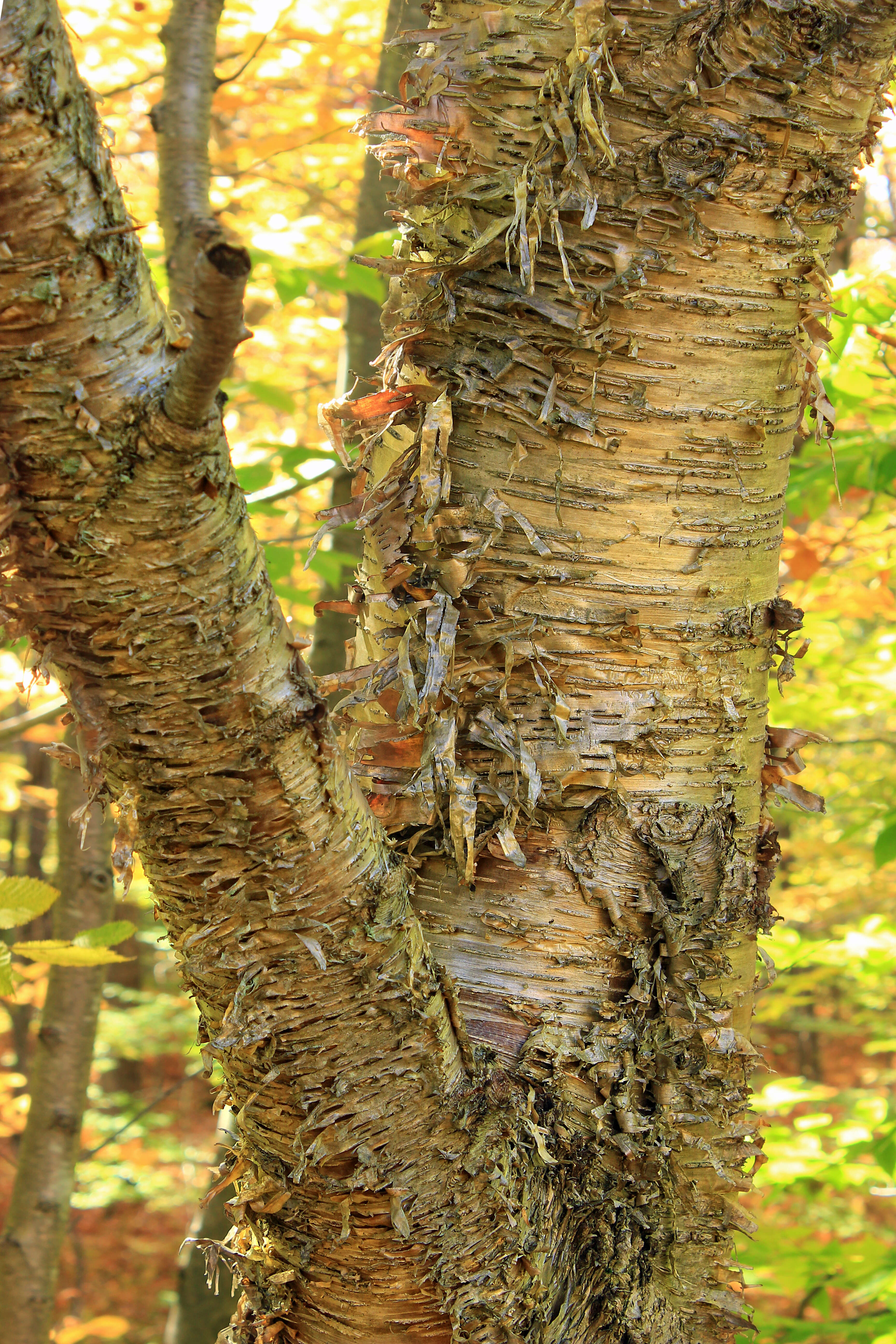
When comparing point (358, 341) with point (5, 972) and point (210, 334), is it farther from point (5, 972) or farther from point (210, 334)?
point (210, 334)

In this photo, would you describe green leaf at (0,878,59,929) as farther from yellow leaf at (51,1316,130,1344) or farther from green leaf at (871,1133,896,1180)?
yellow leaf at (51,1316,130,1344)

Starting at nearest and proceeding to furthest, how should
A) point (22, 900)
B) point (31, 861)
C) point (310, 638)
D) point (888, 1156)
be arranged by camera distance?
point (310, 638) < point (22, 900) < point (888, 1156) < point (31, 861)

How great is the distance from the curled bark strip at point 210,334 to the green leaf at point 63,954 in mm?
895

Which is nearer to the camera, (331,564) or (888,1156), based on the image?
(888,1156)

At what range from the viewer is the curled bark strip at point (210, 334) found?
494 mm

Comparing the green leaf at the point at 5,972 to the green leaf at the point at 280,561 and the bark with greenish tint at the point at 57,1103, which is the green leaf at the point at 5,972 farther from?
the bark with greenish tint at the point at 57,1103

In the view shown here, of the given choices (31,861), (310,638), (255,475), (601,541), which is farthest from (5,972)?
(31,861)

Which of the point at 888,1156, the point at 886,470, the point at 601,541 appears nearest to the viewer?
the point at 601,541

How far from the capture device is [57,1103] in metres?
2.75

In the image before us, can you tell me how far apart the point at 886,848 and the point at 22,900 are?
1968 mm

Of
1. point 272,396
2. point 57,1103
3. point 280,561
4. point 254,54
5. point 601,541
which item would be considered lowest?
point 57,1103

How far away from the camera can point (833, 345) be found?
7.41 feet

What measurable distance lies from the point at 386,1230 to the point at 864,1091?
5011 millimetres

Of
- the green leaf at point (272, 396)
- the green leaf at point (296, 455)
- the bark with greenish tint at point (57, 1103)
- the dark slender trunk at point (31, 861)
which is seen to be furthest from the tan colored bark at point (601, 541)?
the dark slender trunk at point (31, 861)
